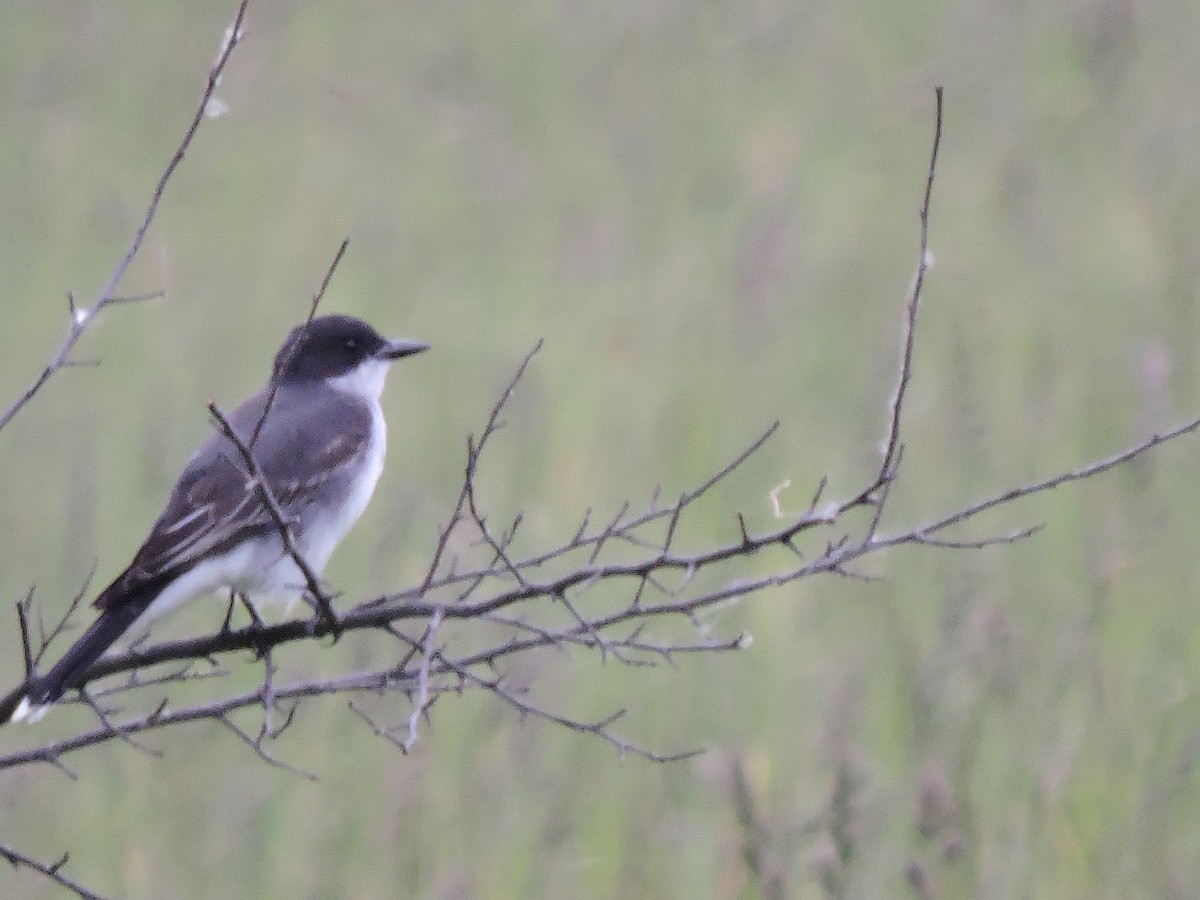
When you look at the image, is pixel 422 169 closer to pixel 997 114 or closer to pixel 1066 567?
pixel 997 114

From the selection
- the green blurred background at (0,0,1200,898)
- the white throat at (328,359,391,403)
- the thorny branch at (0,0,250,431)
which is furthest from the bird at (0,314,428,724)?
the thorny branch at (0,0,250,431)

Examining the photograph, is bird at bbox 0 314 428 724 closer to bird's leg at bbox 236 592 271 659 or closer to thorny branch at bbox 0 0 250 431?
bird's leg at bbox 236 592 271 659

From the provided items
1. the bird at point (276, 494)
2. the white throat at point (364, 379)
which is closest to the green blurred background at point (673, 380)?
the bird at point (276, 494)

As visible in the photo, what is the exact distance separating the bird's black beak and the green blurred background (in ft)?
1.60

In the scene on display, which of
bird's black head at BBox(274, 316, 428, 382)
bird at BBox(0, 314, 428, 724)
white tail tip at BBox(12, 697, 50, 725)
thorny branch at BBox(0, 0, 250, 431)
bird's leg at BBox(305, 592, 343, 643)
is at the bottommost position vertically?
white tail tip at BBox(12, 697, 50, 725)

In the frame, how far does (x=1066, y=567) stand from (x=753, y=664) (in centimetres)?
93

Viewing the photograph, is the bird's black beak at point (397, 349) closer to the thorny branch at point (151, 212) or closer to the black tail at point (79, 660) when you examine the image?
the black tail at point (79, 660)

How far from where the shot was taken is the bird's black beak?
16.9ft

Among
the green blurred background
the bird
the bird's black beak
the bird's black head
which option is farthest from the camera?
the bird's black head

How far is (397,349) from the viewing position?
5.27 meters

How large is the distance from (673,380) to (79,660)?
338 cm

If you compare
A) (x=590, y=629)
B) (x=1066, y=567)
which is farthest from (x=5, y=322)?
(x=590, y=629)

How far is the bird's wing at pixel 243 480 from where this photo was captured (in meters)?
4.02

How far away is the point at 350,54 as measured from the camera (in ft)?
31.8
